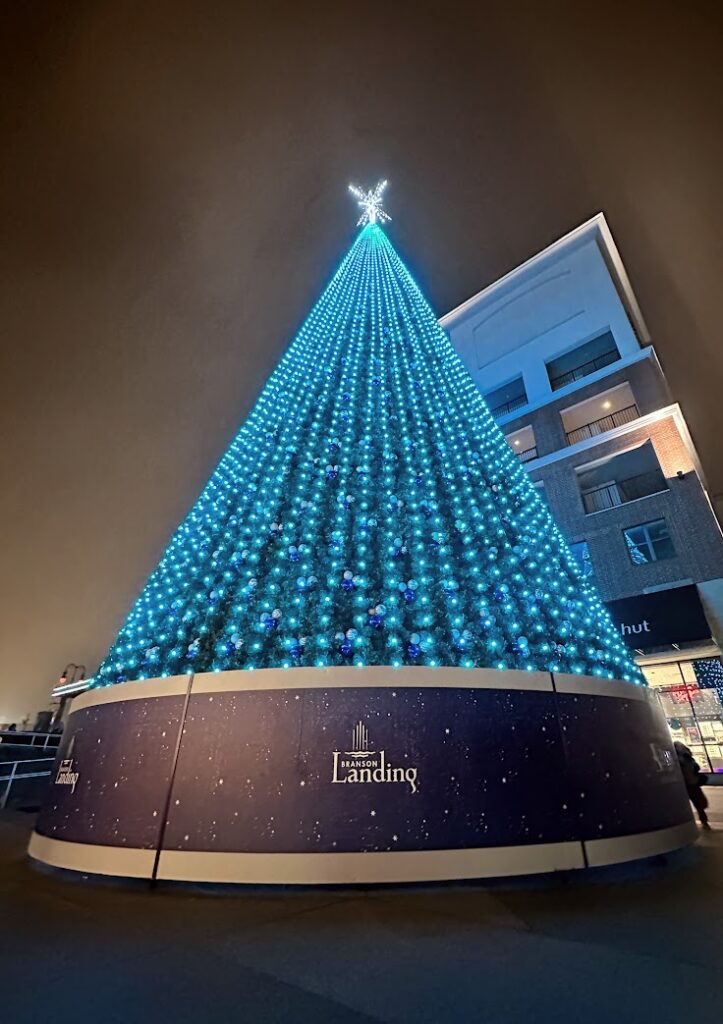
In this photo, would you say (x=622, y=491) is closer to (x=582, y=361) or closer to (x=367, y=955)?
(x=582, y=361)

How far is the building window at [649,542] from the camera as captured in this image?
14.2 m

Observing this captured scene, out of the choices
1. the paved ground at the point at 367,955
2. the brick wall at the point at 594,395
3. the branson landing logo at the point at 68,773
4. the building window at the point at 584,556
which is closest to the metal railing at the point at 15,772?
the branson landing logo at the point at 68,773

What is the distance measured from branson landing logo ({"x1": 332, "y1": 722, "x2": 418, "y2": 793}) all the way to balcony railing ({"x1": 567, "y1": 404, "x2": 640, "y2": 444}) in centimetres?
1681

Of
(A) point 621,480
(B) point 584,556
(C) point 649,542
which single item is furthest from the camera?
(A) point 621,480

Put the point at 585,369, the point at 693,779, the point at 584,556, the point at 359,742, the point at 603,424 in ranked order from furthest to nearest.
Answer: the point at 585,369 → the point at 603,424 → the point at 584,556 → the point at 693,779 → the point at 359,742

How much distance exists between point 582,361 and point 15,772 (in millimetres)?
21687

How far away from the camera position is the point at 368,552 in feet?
14.9

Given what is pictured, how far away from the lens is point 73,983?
1809mm

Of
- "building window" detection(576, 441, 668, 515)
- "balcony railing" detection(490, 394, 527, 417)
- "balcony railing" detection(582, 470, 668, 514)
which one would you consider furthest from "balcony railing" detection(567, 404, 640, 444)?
"balcony railing" detection(490, 394, 527, 417)

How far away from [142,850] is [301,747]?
1337mm

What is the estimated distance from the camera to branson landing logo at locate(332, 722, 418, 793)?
10.6ft

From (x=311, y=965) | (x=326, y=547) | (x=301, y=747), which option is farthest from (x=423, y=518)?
(x=311, y=965)

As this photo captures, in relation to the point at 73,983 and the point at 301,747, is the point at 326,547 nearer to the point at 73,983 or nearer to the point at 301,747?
the point at 301,747

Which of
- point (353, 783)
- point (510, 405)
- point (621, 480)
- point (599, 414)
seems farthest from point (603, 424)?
point (353, 783)
